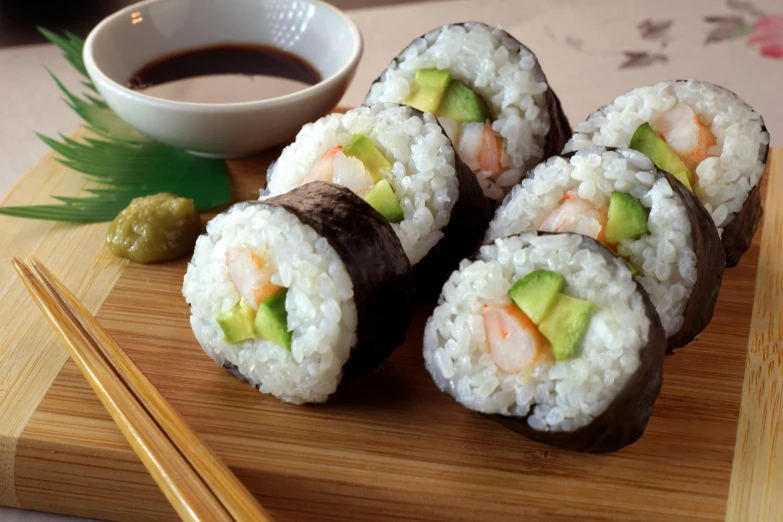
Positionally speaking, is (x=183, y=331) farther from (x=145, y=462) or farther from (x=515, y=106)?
(x=515, y=106)

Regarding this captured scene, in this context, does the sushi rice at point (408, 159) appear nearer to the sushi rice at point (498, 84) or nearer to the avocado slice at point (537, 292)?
the sushi rice at point (498, 84)

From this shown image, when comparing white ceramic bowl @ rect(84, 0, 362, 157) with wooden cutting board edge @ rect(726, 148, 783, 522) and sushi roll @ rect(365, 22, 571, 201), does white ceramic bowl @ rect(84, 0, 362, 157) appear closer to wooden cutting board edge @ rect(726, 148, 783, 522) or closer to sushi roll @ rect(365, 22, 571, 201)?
sushi roll @ rect(365, 22, 571, 201)

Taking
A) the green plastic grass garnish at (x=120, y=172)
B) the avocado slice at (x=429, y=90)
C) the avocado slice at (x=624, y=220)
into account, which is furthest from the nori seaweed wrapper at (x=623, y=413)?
the green plastic grass garnish at (x=120, y=172)

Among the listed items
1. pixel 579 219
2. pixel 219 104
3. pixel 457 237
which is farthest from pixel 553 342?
pixel 219 104

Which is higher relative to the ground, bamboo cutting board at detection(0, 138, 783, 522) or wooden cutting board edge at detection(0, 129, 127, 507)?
wooden cutting board edge at detection(0, 129, 127, 507)

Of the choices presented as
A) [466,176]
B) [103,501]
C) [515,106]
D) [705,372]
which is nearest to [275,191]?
[466,176]

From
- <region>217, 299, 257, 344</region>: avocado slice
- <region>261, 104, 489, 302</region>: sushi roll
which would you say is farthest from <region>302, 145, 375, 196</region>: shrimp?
<region>217, 299, 257, 344</region>: avocado slice
